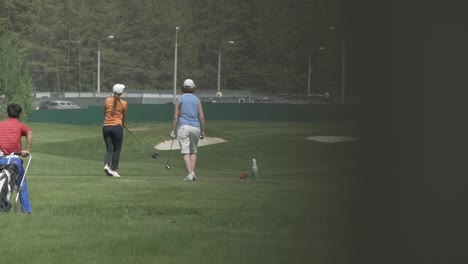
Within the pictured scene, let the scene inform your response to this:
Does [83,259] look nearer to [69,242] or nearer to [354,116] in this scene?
[69,242]

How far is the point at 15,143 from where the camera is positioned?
1148 cm

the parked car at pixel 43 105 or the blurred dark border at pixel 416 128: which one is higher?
the blurred dark border at pixel 416 128

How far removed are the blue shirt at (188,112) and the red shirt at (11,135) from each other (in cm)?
371

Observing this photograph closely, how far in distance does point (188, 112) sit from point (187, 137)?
1.35 feet

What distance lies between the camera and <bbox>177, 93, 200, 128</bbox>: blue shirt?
15.0 meters

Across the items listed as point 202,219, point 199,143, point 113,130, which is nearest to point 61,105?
point 199,143

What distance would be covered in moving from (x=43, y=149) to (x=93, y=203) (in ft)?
117

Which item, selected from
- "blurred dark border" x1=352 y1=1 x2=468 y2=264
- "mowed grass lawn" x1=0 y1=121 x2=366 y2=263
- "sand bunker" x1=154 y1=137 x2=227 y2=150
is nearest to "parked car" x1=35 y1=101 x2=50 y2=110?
"sand bunker" x1=154 y1=137 x2=227 y2=150

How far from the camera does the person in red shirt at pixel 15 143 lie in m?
11.0

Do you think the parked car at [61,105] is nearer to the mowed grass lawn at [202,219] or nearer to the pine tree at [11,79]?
the pine tree at [11,79]

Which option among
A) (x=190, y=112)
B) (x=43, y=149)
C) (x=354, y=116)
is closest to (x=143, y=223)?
(x=190, y=112)

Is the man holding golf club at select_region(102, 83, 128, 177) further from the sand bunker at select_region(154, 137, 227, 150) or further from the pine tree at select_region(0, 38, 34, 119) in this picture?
the pine tree at select_region(0, 38, 34, 119)

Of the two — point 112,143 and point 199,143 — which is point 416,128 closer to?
point 112,143

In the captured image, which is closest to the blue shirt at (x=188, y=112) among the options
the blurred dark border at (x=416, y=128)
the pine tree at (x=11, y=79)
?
the blurred dark border at (x=416, y=128)
